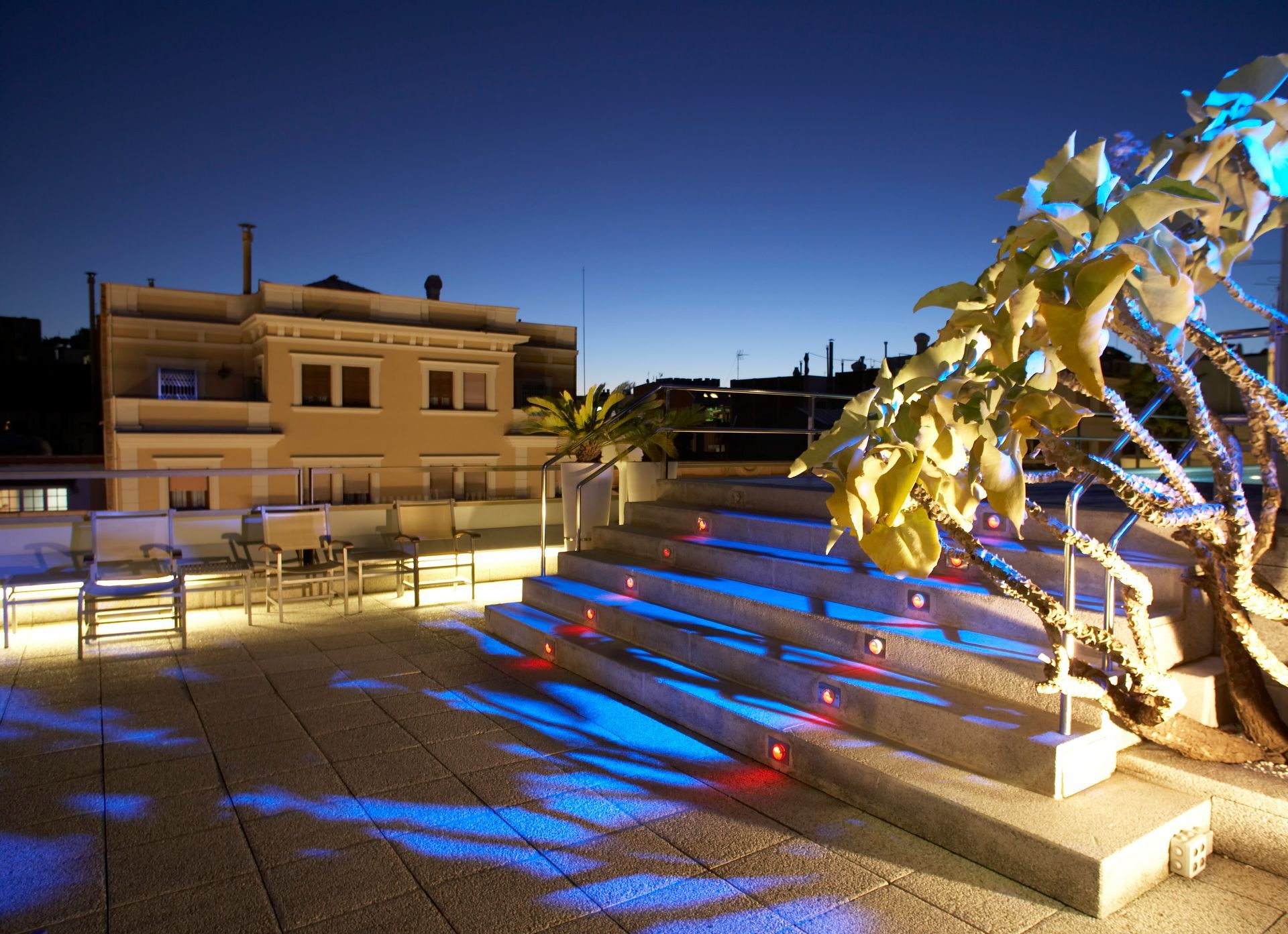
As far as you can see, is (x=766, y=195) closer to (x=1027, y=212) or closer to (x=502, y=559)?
(x=502, y=559)

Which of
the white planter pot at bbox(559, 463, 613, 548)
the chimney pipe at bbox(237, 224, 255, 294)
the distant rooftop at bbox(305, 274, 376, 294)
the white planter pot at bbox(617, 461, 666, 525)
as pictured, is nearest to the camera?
the white planter pot at bbox(617, 461, 666, 525)

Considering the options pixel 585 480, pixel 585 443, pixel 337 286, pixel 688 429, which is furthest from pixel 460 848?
pixel 337 286

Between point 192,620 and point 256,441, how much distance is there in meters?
15.6

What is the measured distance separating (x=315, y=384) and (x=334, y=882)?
21.2 m

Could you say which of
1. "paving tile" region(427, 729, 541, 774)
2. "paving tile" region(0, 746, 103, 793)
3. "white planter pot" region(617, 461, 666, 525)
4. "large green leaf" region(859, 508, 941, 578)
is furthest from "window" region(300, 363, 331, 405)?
"large green leaf" region(859, 508, 941, 578)

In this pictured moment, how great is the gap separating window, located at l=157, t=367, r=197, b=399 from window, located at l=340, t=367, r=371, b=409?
4362mm

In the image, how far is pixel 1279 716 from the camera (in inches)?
118

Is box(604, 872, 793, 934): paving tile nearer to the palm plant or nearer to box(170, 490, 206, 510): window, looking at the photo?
the palm plant

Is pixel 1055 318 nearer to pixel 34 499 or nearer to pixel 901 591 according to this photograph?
pixel 901 591

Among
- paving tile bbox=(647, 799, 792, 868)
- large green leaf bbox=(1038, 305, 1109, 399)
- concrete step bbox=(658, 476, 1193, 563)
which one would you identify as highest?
large green leaf bbox=(1038, 305, 1109, 399)

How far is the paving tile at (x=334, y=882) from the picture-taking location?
2512 millimetres

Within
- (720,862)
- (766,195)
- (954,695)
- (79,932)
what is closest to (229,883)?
(79,932)

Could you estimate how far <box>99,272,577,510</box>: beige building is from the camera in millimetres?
20125

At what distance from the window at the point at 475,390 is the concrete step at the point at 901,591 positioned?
19126 millimetres
